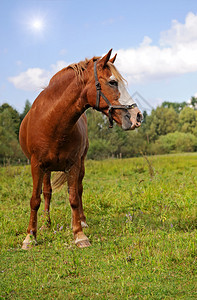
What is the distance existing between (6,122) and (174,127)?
23.3m

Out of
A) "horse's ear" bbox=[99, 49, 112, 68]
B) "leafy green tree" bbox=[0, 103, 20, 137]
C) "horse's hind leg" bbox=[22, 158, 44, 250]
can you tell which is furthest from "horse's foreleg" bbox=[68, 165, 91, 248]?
"leafy green tree" bbox=[0, 103, 20, 137]

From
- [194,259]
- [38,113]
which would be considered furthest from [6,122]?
[194,259]

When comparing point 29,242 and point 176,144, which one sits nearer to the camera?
point 29,242

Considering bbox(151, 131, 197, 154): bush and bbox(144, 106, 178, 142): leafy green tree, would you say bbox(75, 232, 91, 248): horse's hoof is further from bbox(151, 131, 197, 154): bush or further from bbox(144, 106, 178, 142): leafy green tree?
bbox(144, 106, 178, 142): leafy green tree

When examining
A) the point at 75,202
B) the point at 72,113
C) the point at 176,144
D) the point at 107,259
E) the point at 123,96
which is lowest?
the point at 107,259

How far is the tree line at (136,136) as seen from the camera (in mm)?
24422

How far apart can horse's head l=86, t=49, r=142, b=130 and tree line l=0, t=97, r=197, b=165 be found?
67.7ft

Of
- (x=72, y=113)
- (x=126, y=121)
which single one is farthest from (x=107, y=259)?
(x=72, y=113)

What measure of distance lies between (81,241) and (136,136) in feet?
108

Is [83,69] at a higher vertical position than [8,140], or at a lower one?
lower

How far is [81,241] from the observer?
3.85m

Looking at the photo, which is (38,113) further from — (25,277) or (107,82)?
(25,277)

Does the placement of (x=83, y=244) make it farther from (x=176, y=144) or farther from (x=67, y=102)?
(x=176, y=144)

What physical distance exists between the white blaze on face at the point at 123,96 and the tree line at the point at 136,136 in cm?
2080
